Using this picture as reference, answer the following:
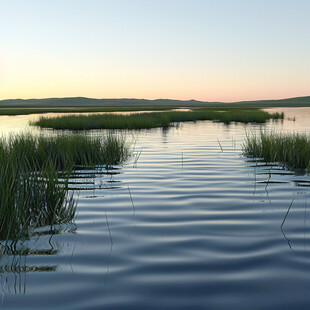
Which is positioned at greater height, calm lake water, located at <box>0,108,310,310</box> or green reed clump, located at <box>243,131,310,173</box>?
green reed clump, located at <box>243,131,310,173</box>

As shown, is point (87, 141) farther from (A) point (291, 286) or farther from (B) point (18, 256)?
(A) point (291, 286)

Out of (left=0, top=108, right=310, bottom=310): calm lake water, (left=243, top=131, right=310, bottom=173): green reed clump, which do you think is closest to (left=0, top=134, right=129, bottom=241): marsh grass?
(left=0, top=108, right=310, bottom=310): calm lake water

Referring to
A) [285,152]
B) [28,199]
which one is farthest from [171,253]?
[285,152]

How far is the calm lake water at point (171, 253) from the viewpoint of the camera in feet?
12.7

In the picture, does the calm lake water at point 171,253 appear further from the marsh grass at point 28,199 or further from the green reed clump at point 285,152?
the green reed clump at point 285,152

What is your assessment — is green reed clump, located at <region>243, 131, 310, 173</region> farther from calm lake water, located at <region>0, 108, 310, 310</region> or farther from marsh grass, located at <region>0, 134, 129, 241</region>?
marsh grass, located at <region>0, 134, 129, 241</region>

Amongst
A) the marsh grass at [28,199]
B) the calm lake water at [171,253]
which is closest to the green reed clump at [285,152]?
the calm lake water at [171,253]

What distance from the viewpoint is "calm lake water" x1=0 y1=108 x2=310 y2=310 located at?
3.87 metres

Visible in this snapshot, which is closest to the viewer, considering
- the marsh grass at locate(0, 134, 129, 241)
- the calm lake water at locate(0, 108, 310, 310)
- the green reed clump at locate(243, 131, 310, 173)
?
the calm lake water at locate(0, 108, 310, 310)

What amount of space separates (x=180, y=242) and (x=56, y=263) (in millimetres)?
1588

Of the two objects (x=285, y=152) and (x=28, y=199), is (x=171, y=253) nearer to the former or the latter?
(x=28, y=199)

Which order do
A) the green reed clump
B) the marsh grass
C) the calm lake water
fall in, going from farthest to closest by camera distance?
the green reed clump → the marsh grass → the calm lake water

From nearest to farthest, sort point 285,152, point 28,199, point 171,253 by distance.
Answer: point 171,253
point 28,199
point 285,152

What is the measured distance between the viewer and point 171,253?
499 cm
